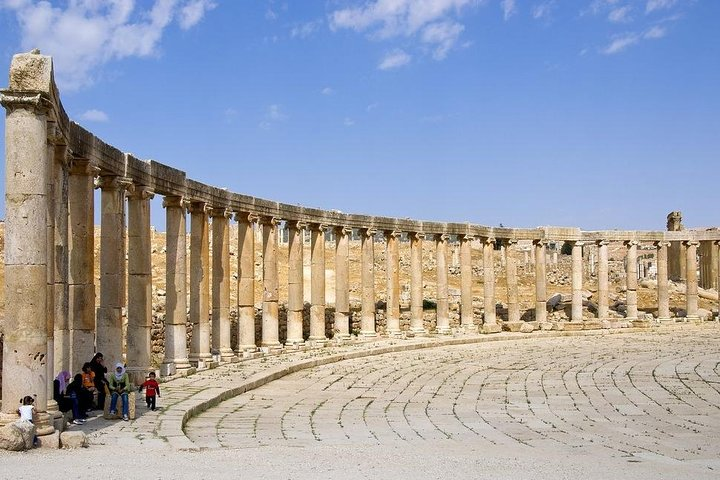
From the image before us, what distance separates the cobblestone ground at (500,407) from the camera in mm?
15078

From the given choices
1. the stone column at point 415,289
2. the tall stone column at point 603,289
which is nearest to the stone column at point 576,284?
the tall stone column at point 603,289

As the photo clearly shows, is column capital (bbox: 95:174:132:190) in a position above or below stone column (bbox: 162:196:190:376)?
above

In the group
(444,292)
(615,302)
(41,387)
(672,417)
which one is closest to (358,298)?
(444,292)

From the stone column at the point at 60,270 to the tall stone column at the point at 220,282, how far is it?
10.7m

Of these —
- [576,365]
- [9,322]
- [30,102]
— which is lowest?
[576,365]

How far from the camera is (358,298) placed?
4869 centimetres

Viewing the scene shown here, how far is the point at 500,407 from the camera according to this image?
19.5 m

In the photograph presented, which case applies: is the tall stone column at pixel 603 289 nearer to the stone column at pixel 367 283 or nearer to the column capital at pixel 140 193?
the stone column at pixel 367 283

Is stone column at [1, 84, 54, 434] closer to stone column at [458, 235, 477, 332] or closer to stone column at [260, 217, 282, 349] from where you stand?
stone column at [260, 217, 282, 349]

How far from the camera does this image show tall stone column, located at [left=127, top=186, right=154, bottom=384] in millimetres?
22906

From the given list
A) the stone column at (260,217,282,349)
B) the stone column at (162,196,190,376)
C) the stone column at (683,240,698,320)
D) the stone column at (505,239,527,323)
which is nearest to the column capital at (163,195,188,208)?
the stone column at (162,196,190,376)

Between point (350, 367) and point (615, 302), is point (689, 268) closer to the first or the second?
point (615, 302)

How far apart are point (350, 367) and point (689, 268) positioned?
29.0 meters

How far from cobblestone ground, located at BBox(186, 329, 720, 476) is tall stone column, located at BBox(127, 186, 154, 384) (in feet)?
11.6
